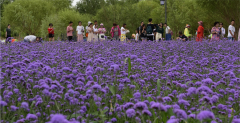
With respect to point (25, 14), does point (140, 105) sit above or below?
below

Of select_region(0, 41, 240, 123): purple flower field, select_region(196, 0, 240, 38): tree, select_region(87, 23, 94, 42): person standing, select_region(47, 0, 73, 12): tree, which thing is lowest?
select_region(0, 41, 240, 123): purple flower field

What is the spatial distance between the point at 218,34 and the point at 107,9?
2941cm

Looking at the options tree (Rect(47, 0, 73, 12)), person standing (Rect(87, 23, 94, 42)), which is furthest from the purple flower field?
tree (Rect(47, 0, 73, 12))

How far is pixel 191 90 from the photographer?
2963 millimetres

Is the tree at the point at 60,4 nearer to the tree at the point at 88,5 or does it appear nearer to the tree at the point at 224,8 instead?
the tree at the point at 88,5

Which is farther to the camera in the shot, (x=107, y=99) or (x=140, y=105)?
(x=107, y=99)

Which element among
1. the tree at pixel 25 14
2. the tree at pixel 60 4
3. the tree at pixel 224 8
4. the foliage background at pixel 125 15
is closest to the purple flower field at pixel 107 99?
the foliage background at pixel 125 15

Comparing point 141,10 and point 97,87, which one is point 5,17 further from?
point 97,87

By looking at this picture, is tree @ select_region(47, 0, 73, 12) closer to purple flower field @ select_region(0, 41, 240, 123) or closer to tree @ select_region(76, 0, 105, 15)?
tree @ select_region(76, 0, 105, 15)

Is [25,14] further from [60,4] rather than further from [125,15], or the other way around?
[60,4]

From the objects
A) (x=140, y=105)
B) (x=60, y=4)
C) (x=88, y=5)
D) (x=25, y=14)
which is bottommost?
(x=140, y=105)

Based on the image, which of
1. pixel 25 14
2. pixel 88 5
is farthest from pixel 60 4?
pixel 25 14

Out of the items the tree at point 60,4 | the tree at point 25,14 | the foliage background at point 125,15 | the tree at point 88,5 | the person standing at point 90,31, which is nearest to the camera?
the person standing at point 90,31

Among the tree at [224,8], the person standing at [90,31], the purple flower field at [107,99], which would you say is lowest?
the purple flower field at [107,99]
